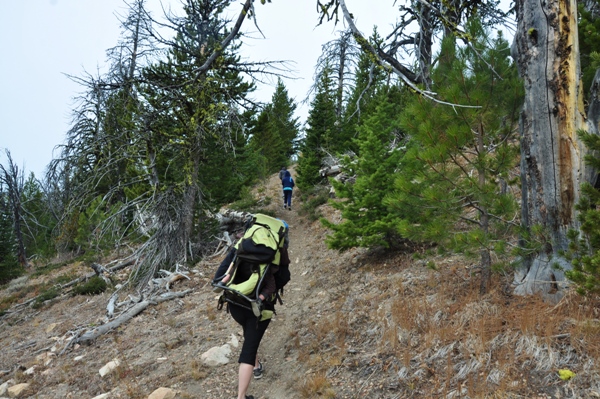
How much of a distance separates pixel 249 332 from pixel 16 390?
4.88m

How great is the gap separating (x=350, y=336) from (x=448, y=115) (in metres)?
3.01

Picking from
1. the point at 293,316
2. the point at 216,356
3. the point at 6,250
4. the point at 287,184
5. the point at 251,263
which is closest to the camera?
the point at 251,263

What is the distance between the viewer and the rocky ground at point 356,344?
331cm

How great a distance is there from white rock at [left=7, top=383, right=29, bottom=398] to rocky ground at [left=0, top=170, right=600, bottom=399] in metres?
0.12

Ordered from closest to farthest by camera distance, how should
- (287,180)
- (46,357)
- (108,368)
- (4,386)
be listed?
1. (108,368)
2. (4,386)
3. (46,357)
4. (287,180)

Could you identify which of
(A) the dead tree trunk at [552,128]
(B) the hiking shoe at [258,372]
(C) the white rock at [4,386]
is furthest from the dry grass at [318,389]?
(C) the white rock at [4,386]

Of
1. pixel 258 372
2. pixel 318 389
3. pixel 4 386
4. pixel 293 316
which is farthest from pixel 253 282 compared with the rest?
pixel 4 386

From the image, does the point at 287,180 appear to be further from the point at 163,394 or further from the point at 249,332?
the point at 249,332

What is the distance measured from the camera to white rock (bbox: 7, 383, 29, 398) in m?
6.11

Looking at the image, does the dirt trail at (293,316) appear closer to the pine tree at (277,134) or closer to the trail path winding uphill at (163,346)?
the trail path winding uphill at (163,346)

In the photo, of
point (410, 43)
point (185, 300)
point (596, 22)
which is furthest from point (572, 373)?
point (185, 300)

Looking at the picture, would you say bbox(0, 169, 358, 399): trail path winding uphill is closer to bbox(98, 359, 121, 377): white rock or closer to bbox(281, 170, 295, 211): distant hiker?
bbox(98, 359, 121, 377): white rock

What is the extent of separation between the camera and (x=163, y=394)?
4.57 m

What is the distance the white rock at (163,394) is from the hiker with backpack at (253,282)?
43.7 inches
